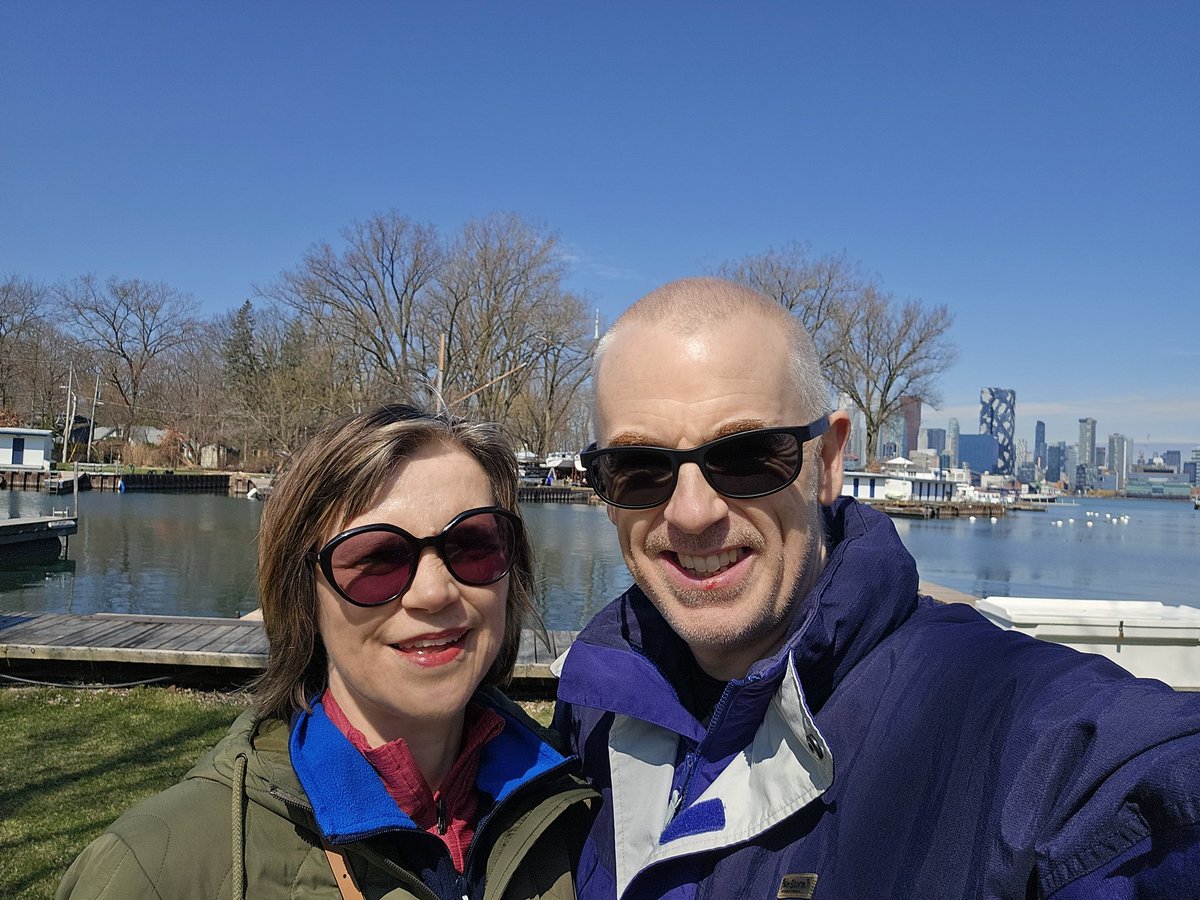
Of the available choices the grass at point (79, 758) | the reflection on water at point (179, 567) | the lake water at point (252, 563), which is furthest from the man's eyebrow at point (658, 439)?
the reflection on water at point (179, 567)

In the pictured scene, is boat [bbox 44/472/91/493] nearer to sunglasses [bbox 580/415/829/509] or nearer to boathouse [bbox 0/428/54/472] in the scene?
boathouse [bbox 0/428/54/472]

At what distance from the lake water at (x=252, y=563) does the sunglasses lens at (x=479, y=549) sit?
2304 millimetres

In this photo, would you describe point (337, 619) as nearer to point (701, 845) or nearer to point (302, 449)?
point (302, 449)

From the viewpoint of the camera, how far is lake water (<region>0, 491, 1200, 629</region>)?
15586 mm

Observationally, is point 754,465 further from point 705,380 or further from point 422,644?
point 422,644

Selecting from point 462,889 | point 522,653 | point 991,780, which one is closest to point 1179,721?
point 991,780

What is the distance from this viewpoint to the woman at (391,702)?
1574 mm

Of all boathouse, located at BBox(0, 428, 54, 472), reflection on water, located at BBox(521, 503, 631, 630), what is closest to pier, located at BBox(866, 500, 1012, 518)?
reflection on water, located at BBox(521, 503, 631, 630)

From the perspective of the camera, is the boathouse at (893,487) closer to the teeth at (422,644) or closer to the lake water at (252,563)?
the lake water at (252,563)

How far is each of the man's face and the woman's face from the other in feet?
1.36

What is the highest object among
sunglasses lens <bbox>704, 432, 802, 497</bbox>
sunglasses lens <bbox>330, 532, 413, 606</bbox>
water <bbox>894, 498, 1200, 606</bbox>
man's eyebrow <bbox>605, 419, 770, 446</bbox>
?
man's eyebrow <bbox>605, 419, 770, 446</bbox>

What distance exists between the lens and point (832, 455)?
2061 mm

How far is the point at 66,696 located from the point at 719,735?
24.9ft

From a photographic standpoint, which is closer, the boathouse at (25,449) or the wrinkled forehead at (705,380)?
the wrinkled forehead at (705,380)
